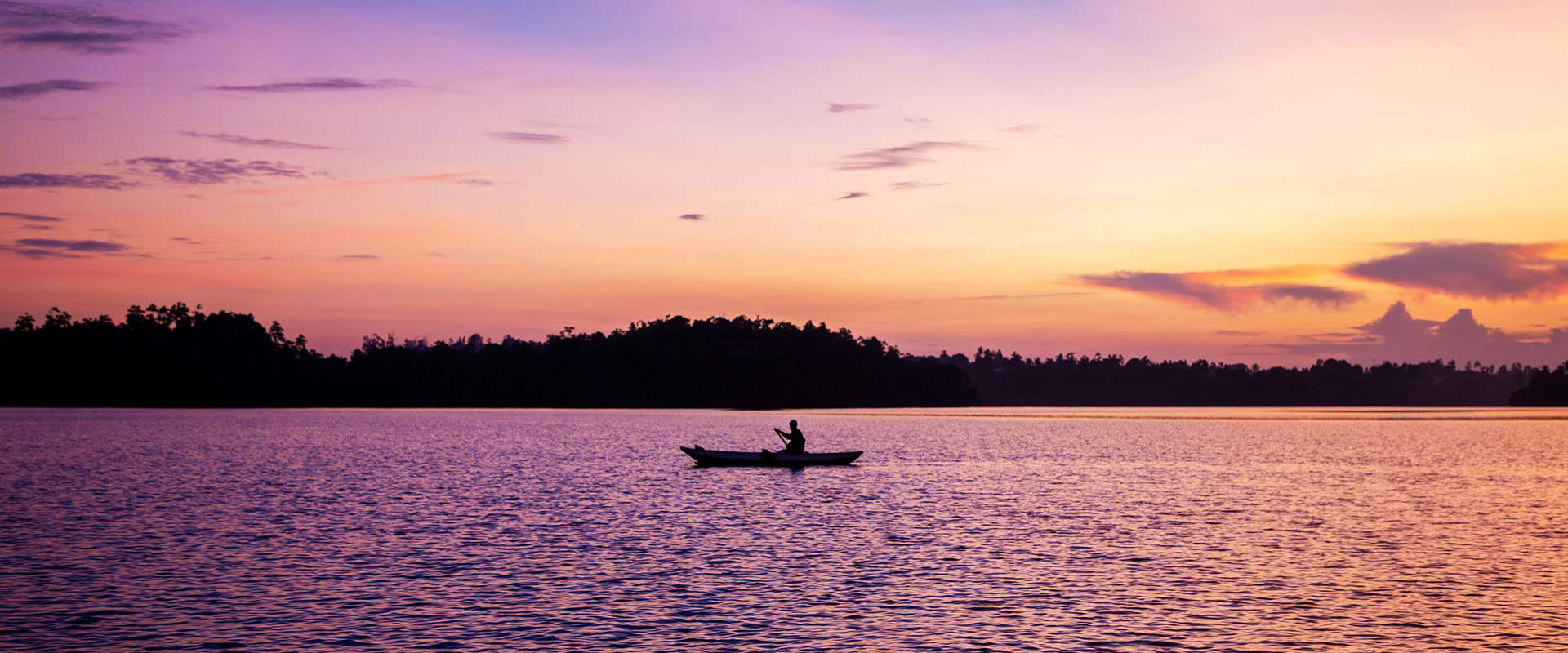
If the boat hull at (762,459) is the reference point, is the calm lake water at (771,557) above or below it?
below

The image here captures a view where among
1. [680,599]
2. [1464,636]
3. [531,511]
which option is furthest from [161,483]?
[1464,636]

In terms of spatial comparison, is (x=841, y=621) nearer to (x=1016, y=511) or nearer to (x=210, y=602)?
(x=210, y=602)

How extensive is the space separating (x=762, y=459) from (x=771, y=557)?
4306 cm

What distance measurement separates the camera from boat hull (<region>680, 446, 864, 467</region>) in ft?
273

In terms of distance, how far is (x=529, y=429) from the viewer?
17450cm

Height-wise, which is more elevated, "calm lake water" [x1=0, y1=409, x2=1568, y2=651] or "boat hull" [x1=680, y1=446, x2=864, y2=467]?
"boat hull" [x1=680, y1=446, x2=864, y2=467]

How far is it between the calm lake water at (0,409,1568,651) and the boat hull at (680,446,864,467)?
127cm

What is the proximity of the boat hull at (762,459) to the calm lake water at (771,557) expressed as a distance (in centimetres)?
127

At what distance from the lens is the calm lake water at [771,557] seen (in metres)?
28.8

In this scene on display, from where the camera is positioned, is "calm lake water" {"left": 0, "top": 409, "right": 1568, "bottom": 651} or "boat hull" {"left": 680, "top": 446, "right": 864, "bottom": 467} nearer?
"calm lake water" {"left": 0, "top": 409, "right": 1568, "bottom": 651}

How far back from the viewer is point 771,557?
135 ft

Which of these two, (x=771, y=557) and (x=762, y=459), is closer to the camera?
(x=771, y=557)

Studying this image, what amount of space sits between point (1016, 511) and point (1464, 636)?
29401mm

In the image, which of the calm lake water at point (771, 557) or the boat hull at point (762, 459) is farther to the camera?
the boat hull at point (762, 459)
